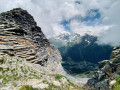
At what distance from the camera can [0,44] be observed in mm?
33031

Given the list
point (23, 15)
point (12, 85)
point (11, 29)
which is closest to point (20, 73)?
point (12, 85)

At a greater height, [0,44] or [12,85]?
[0,44]

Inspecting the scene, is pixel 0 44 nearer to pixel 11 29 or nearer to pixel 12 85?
pixel 11 29

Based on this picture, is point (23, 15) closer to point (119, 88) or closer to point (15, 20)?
point (15, 20)

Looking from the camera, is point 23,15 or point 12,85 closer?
point 12,85

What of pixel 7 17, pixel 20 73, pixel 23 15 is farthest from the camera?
pixel 23 15

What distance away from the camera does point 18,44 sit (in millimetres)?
39906

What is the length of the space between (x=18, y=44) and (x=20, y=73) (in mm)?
22309

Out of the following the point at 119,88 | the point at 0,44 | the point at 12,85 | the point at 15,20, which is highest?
the point at 15,20

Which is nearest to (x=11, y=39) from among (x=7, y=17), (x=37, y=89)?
(x=7, y=17)

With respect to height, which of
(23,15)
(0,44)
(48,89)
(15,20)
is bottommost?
(48,89)

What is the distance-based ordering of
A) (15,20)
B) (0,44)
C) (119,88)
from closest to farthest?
1. (119,88)
2. (0,44)
3. (15,20)

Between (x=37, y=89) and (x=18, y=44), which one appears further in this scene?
(x=18, y=44)

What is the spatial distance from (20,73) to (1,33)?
25989mm
